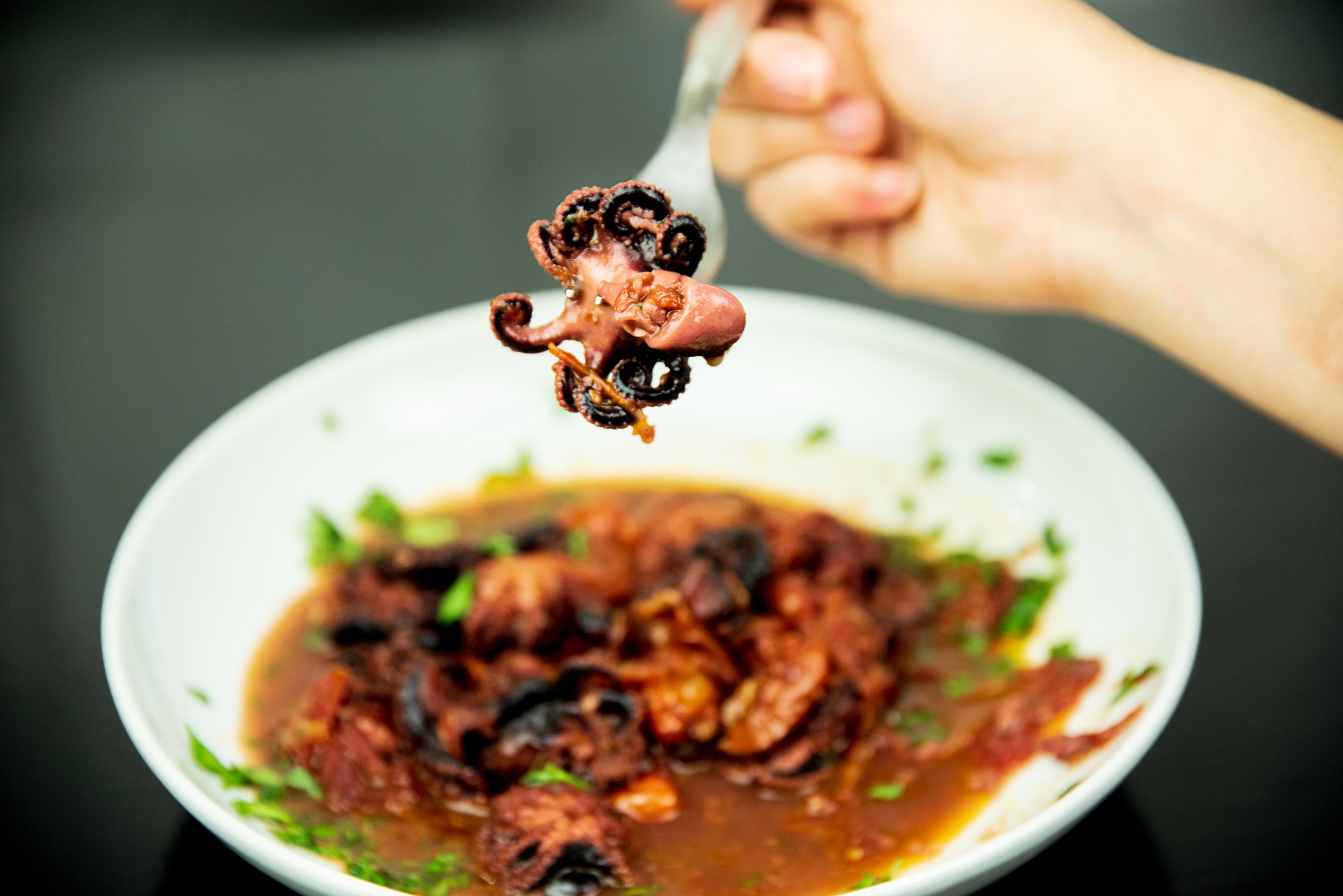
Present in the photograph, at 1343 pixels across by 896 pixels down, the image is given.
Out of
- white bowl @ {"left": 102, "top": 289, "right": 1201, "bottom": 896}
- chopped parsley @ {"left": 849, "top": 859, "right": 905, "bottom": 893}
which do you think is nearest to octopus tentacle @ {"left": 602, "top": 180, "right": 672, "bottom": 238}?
white bowl @ {"left": 102, "top": 289, "right": 1201, "bottom": 896}

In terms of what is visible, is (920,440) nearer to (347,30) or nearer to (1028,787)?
(1028,787)

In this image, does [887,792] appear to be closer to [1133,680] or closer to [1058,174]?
[1133,680]

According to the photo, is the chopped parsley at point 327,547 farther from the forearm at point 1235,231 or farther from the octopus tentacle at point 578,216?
the forearm at point 1235,231

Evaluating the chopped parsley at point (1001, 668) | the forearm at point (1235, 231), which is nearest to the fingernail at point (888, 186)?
the forearm at point (1235, 231)

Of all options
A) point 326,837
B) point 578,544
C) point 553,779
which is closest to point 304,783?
point 326,837

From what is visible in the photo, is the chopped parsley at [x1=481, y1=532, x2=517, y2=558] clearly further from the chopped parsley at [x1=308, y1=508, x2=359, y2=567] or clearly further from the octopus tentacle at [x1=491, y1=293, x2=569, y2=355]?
the octopus tentacle at [x1=491, y1=293, x2=569, y2=355]
